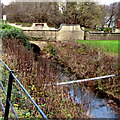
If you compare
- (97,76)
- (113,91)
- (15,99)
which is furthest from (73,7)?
(15,99)

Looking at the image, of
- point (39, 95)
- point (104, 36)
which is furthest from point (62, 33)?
point (39, 95)

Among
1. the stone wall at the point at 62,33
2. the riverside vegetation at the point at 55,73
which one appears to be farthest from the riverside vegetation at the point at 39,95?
the stone wall at the point at 62,33

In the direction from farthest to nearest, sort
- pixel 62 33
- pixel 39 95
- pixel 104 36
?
pixel 62 33 → pixel 104 36 → pixel 39 95

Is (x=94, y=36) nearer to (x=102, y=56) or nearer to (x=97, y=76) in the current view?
(x=102, y=56)

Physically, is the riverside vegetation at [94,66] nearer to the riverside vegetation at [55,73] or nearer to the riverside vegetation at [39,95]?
the riverside vegetation at [55,73]

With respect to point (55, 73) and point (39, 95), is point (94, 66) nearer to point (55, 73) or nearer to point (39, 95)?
point (55, 73)

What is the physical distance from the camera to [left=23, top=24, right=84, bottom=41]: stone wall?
17.0m

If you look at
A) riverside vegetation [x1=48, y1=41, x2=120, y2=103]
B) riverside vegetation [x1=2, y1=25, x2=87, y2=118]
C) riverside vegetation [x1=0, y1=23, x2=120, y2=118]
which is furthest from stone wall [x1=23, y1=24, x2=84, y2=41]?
riverside vegetation [x1=2, y1=25, x2=87, y2=118]

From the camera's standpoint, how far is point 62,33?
17.4 metres

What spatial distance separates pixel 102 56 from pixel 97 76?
1.57 m

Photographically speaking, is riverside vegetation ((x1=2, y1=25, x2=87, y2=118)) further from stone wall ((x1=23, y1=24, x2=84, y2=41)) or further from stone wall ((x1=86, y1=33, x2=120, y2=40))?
stone wall ((x1=86, y1=33, x2=120, y2=40))

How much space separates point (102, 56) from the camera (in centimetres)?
1075

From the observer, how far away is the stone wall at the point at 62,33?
1697 cm

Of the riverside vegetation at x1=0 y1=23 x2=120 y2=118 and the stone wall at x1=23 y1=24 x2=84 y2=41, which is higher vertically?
the stone wall at x1=23 y1=24 x2=84 y2=41
